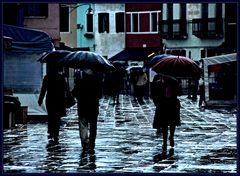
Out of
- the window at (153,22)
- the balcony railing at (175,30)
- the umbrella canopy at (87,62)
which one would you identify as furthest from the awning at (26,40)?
the window at (153,22)

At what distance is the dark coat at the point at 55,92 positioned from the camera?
16.2 m

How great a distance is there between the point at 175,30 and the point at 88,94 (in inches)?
1680

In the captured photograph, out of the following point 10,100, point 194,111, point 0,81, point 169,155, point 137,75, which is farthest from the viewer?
point 137,75

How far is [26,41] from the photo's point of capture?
848 inches

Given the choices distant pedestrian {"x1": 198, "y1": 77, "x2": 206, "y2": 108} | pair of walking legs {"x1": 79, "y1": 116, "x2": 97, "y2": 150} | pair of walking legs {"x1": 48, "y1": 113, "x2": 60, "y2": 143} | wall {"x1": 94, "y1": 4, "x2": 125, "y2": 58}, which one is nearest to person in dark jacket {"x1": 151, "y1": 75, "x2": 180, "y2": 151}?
pair of walking legs {"x1": 79, "y1": 116, "x2": 97, "y2": 150}

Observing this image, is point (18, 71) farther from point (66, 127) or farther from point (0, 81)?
point (0, 81)

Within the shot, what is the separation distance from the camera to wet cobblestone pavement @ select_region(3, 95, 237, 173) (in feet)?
38.4

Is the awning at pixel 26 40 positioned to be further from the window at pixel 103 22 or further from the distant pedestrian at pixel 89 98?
the window at pixel 103 22

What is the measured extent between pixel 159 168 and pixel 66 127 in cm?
864

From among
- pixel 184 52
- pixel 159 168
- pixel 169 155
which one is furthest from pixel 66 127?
pixel 184 52

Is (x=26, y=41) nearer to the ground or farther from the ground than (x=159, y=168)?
farther from the ground

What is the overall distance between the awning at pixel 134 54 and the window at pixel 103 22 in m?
3.04

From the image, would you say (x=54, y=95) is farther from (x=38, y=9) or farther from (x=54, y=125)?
(x=38, y=9)

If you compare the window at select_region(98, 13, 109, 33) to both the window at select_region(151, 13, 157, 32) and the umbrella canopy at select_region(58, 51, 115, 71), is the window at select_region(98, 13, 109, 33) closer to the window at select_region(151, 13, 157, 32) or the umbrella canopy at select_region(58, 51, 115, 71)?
the window at select_region(151, 13, 157, 32)
